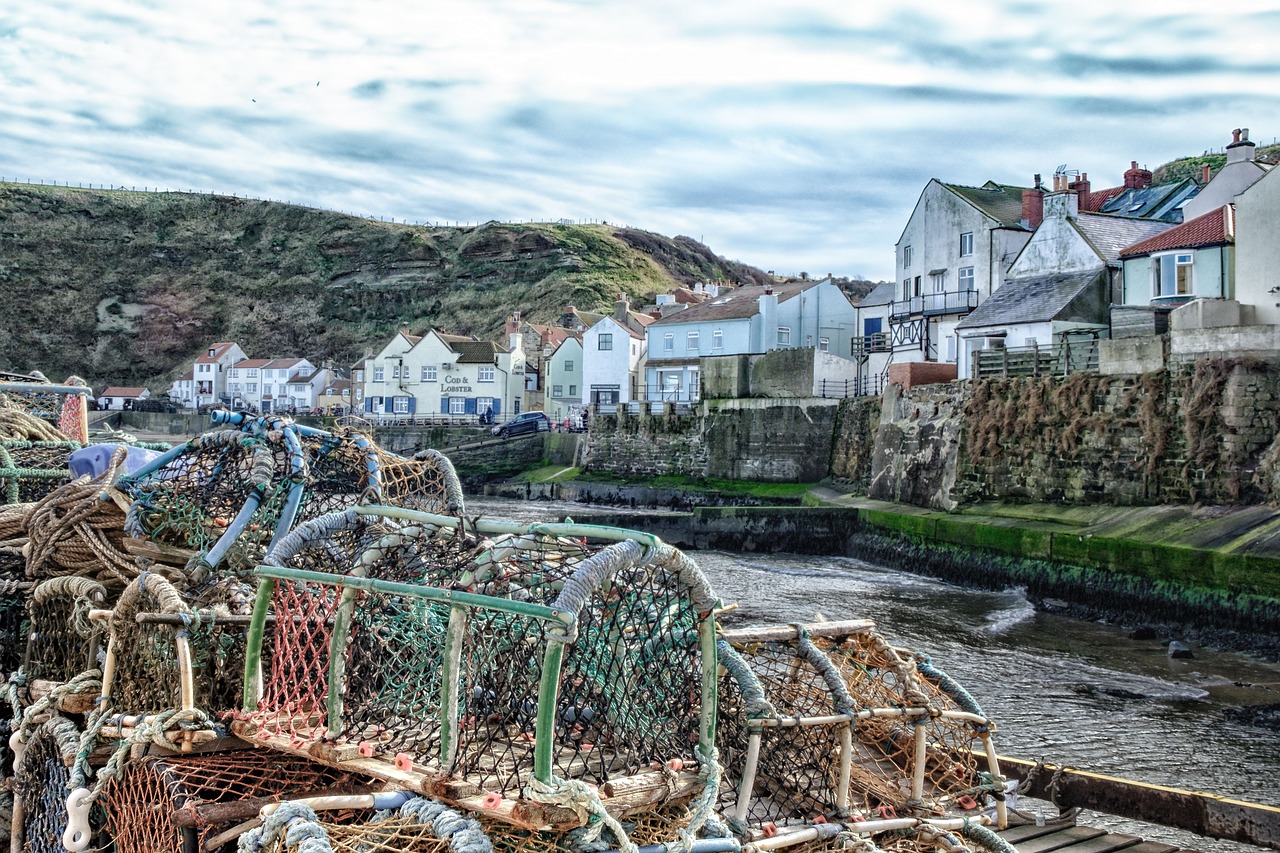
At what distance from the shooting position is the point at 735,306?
159ft

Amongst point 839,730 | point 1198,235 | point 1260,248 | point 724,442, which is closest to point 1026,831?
point 839,730

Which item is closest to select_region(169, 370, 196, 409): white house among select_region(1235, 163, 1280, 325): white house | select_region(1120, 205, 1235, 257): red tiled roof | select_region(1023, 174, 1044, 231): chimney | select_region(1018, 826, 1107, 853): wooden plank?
select_region(1023, 174, 1044, 231): chimney

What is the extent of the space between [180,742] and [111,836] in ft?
2.28

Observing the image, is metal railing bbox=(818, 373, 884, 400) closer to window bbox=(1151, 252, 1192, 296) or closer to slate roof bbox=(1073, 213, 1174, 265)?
slate roof bbox=(1073, 213, 1174, 265)

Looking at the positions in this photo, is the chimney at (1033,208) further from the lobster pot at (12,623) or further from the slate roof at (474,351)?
the lobster pot at (12,623)

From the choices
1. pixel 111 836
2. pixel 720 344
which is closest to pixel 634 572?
pixel 111 836

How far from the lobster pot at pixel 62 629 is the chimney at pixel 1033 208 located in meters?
36.3

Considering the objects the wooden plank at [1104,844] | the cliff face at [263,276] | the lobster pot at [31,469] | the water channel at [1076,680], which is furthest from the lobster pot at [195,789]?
the cliff face at [263,276]

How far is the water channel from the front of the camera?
10828mm

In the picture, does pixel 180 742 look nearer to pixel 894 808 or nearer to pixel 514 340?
pixel 894 808

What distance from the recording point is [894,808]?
5172mm

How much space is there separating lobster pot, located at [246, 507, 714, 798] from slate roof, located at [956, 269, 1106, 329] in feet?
89.3

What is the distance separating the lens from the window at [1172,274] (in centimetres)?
2622

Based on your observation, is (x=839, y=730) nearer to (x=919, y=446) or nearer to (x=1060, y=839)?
(x=1060, y=839)
